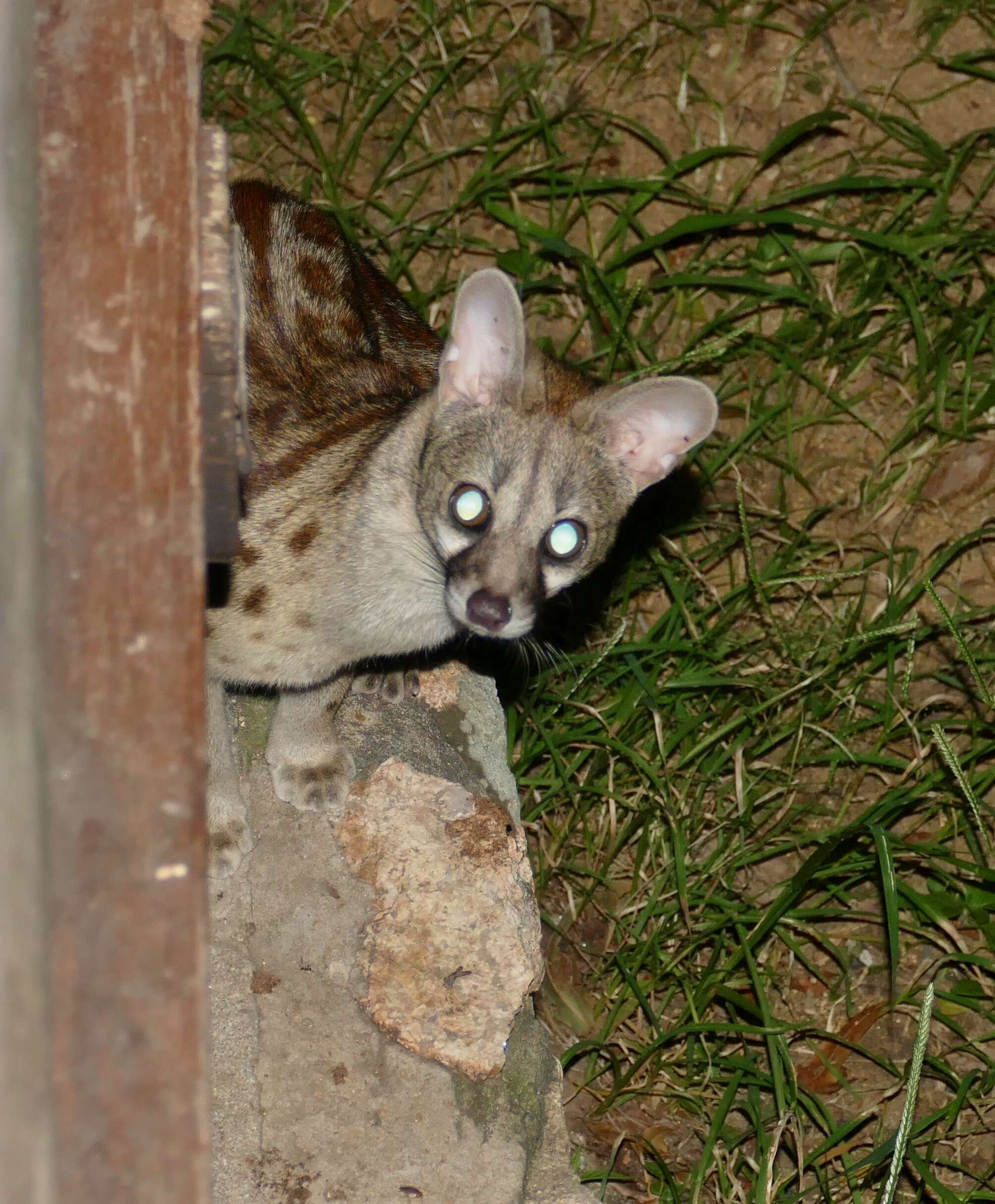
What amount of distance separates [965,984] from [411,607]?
2183 mm

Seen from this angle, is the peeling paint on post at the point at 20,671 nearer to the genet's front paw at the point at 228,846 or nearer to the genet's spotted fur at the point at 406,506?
the genet's spotted fur at the point at 406,506

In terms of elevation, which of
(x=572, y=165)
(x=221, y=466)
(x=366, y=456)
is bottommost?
(x=366, y=456)

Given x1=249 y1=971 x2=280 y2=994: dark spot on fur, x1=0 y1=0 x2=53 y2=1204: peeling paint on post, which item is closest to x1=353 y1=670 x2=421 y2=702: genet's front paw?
x1=249 y1=971 x2=280 y2=994: dark spot on fur

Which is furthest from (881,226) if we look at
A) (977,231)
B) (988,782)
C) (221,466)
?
(221,466)

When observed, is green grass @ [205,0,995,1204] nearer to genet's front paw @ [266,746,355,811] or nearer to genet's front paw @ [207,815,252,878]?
genet's front paw @ [266,746,355,811]

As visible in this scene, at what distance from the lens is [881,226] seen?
5.82 m

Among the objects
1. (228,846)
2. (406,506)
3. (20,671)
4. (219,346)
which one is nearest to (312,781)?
(228,846)

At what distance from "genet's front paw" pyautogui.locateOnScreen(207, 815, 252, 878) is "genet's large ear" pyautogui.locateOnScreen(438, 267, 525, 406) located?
1248 mm

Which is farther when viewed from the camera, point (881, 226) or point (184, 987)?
point (881, 226)

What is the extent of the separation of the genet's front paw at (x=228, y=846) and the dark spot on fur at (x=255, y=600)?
0.58 m

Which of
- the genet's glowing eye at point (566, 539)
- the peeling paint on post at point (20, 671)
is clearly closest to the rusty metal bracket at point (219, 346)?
the peeling paint on post at point (20, 671)

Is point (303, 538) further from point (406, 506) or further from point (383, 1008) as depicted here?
point (383, 1008)

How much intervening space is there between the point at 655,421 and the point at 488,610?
73cm

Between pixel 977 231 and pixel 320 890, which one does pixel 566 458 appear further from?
pixel 977 231
